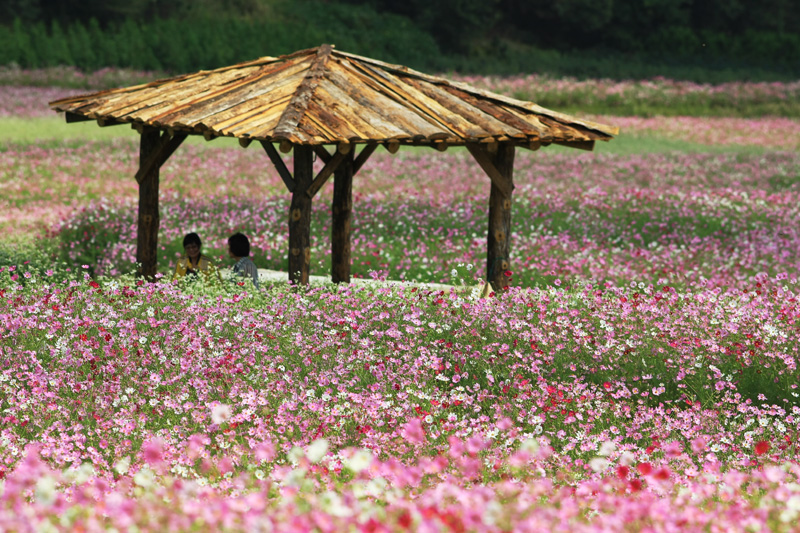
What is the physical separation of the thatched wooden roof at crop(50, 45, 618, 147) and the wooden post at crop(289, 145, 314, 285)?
26.0 inches

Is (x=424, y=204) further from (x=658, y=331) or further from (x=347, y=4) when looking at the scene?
(x=347, y=4)

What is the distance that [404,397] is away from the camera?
6.11 metres

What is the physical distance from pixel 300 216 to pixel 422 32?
169ft

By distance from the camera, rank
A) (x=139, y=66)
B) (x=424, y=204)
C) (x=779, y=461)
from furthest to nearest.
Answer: (x=139, y=66) < (x=424, y=204) < (x=779, y=461)

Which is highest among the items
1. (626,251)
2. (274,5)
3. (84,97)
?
(274,5)

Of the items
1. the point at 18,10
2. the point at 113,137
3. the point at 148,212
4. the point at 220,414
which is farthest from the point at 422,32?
the point at 220,414

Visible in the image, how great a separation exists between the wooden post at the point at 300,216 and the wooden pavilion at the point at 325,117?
11 millimetres

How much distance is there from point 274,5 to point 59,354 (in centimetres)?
5548

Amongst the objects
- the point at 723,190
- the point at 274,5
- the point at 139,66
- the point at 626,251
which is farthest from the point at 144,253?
the point at 274,5

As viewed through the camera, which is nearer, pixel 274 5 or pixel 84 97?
pixel 84 97

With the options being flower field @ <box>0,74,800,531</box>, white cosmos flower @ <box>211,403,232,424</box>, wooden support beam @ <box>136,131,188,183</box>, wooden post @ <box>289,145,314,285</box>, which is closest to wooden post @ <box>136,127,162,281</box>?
wooden support beam @ <box>136,131,188,183</box>

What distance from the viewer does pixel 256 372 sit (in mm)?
6785

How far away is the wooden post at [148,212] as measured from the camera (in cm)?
1082

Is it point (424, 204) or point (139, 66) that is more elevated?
point (139, 66)
